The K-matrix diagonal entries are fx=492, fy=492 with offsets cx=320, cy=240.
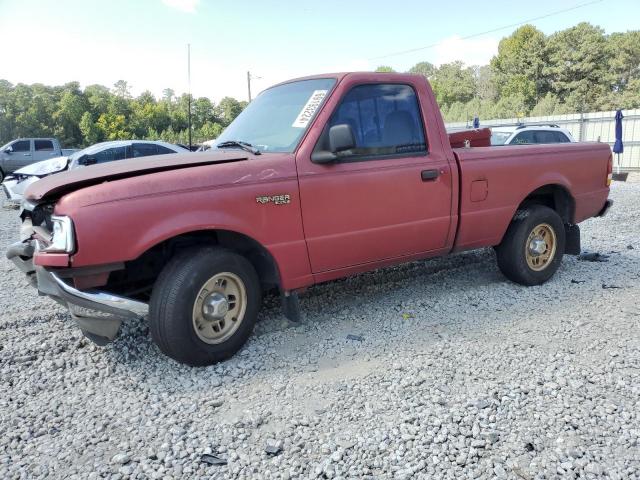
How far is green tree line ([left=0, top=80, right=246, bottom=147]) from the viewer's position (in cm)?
5862

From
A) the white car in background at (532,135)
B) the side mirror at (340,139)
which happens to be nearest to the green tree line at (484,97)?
the white car in background at (532,135)

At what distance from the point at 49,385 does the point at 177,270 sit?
1.13m

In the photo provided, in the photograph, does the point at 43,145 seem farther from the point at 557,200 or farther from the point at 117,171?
the point at 557,200

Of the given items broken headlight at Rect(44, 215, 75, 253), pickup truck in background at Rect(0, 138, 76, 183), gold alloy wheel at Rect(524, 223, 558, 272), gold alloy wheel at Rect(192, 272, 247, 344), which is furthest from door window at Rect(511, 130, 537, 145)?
pickup truck in background at Rect(0, 138, 76, 183)

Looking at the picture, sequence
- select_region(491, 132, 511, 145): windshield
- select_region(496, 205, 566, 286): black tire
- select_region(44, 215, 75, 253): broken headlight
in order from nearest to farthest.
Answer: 1. select_region(44, 215, 75, 253): broken headlight
2. select_region(496, 205, 566, 286): black tire
3. select_region(491, 132, 511, 145): windshield

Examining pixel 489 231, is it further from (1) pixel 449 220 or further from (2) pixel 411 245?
(2) pixel 411 245

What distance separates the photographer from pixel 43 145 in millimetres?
21078

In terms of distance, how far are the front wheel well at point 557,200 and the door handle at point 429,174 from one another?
4.83ft

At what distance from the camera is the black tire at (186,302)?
3.16 metres

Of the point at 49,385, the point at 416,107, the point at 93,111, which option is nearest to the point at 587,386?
the point at 416,107

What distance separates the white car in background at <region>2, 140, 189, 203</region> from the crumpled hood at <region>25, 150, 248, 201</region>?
789 centimetres

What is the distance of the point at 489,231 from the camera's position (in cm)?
472

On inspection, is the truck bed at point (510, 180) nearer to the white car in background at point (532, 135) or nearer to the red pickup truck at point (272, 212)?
the red pickup truck at point (272, 212)

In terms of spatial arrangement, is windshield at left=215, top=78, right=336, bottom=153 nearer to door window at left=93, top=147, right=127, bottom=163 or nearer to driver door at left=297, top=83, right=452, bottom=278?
driver door at left=297, top=83, right=452, bottom=278
